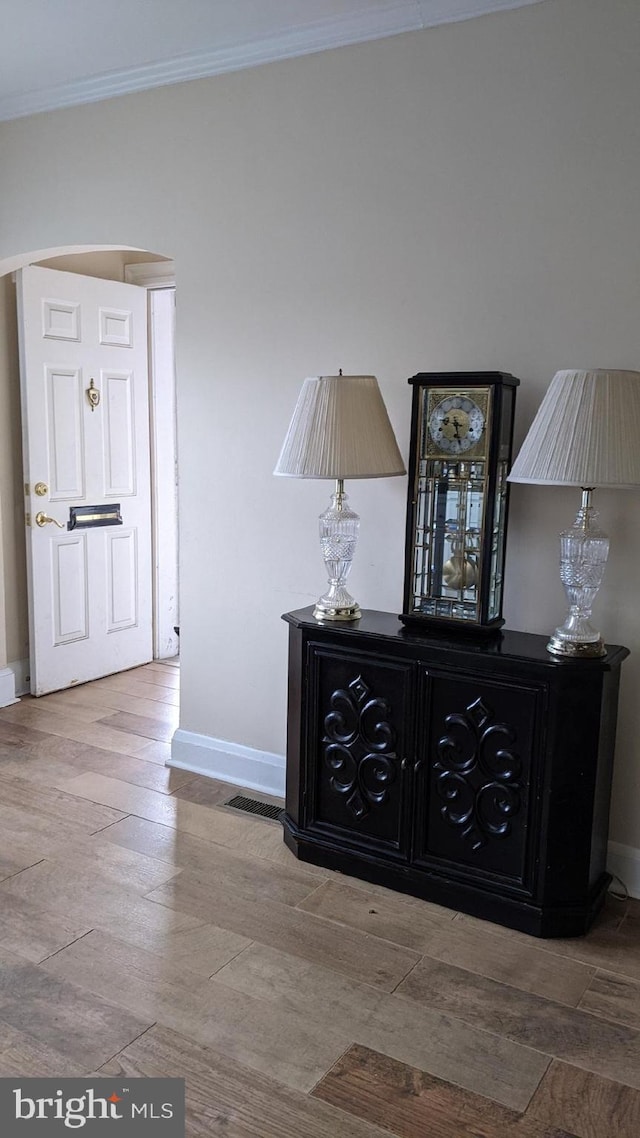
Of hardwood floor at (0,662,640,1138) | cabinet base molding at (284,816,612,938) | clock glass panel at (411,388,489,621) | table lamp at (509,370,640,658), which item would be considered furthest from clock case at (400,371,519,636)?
hardwood floor at (0,662,640,1138)

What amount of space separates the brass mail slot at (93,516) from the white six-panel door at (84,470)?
12 millimetres

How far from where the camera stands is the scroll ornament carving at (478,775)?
2549mm

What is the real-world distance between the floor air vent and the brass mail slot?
191cm

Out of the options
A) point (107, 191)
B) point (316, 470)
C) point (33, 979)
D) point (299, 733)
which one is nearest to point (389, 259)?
point (316, 470)

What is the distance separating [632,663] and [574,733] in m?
0.41

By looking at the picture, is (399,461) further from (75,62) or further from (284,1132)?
(75,62)

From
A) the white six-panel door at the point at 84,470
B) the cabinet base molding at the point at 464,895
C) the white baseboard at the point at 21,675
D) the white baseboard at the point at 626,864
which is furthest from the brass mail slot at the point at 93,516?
the white baseboard at the point at 626,864

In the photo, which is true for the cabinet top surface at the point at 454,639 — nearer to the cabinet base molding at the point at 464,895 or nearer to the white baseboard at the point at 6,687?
the cabinet base molding at the point at 464,895

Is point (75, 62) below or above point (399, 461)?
above

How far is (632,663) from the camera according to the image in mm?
2725

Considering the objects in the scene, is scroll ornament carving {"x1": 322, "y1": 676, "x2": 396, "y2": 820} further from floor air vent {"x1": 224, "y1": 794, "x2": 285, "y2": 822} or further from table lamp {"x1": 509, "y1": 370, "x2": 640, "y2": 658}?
table lamp {"x1": 509, "y1": 370, "x2": 640, "y2": 658}

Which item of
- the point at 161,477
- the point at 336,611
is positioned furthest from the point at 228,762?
the point at 161,477

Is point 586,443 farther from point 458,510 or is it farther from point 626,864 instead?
point 626,864

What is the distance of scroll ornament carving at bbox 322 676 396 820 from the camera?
2760 millimetres
